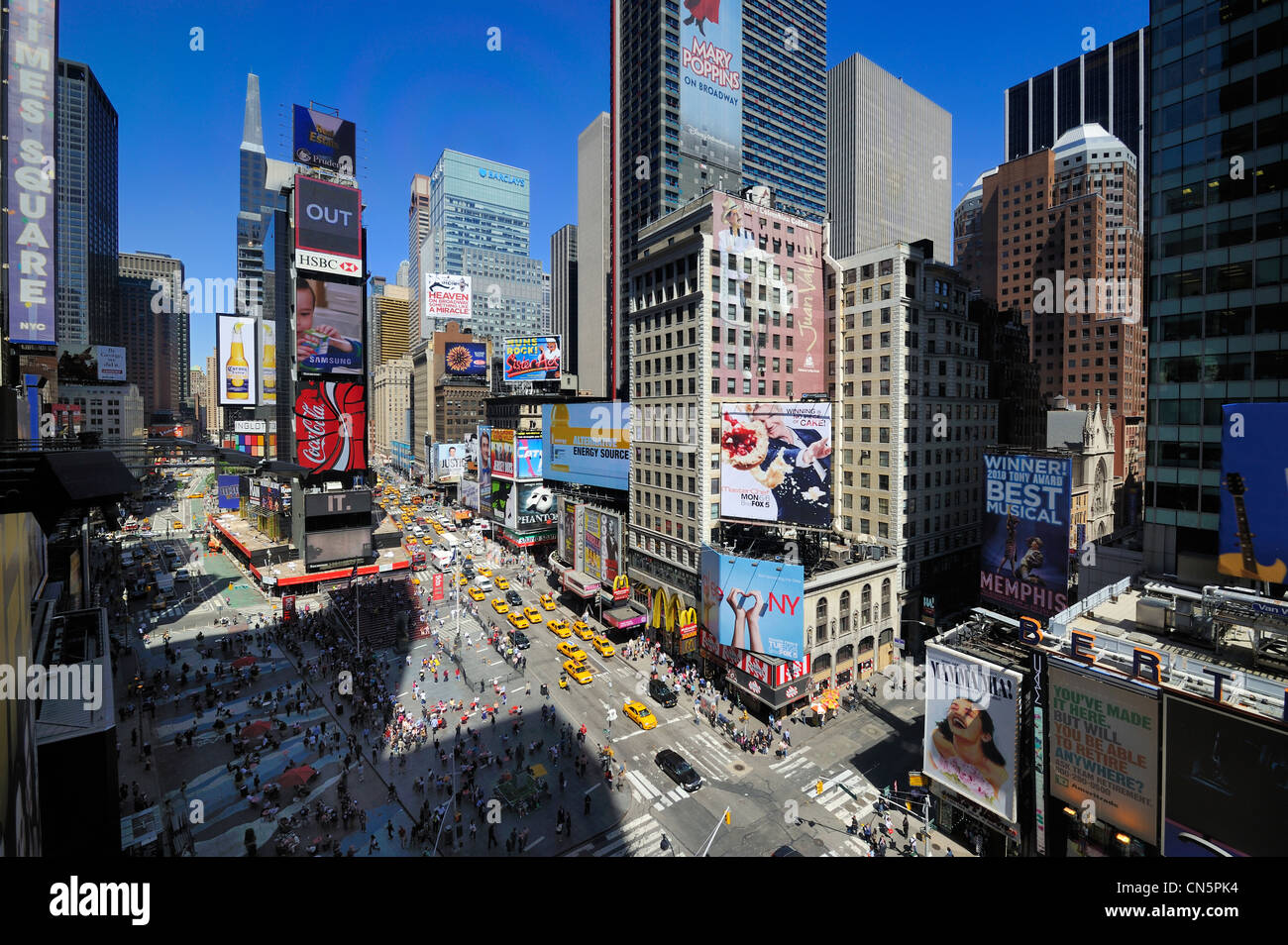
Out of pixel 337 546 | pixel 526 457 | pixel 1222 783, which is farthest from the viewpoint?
pixel 526 457

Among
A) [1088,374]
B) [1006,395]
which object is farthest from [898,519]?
[1088,374]

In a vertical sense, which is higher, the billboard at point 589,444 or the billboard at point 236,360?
the billboard at point 236,360

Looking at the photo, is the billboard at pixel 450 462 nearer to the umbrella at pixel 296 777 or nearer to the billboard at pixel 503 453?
the billboard at pixel 503 453

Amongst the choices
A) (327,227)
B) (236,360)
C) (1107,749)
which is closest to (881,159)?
(327,227)

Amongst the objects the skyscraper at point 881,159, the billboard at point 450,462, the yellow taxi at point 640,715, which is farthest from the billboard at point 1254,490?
the skyscraper at point 881,159

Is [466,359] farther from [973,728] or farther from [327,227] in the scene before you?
[973,728]

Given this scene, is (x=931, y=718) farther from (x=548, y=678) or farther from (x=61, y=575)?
(x=61, y=575)

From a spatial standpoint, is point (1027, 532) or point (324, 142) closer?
point (1027, 532)
